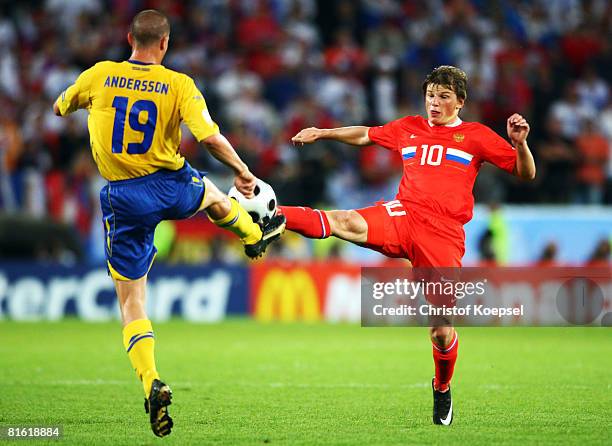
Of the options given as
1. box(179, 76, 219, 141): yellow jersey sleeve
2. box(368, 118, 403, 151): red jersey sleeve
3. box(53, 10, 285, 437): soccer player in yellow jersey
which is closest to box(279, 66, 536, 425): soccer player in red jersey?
box(368, 118, 403, 151): red jersey sleeve

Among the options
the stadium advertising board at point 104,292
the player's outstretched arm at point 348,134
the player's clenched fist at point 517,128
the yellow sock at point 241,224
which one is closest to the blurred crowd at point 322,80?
the stadium advertising board at point 104,292

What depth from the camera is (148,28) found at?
22.2 ft

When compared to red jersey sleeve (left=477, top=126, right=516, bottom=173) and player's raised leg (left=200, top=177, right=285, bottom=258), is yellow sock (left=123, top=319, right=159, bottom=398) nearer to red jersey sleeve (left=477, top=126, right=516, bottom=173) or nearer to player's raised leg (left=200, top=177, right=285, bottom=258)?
player's raised leg (left=200, top=177, right=285, bottom=258)

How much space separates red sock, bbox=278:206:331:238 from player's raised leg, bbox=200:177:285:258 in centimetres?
22

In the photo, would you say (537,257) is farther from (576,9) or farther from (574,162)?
(576,9)

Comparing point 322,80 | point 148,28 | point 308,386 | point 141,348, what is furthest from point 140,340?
point 322,80

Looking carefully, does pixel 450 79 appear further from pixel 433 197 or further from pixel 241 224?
pixel 241 224

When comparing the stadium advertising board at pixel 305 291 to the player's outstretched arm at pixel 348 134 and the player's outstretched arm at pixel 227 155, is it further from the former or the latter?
the player's outstretched arm at pixel 227 155

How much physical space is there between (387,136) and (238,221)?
1551 mm

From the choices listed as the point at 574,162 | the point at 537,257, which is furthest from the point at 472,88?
the point at 537,257

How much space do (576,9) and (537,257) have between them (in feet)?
20.5

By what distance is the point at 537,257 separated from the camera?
17.2 meters

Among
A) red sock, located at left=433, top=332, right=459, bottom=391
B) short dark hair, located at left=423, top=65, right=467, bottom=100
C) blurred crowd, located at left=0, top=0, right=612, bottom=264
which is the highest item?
blurred crowd, located at left=0, top=0, right=612, bottom=264

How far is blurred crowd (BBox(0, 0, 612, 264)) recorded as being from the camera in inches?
704
